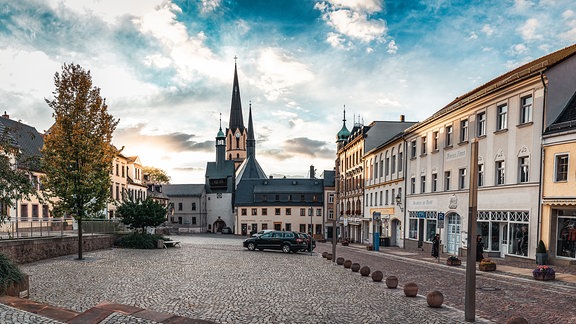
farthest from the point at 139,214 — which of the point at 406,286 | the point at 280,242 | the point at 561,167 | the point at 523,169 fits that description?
the point at 561,167

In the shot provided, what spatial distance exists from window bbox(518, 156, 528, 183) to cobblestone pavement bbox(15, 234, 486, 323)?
7.07m

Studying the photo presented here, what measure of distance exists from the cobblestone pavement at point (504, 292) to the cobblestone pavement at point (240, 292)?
32cm

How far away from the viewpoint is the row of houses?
19.1m

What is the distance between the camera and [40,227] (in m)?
20.9

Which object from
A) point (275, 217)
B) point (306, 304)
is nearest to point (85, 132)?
point (306, 304)

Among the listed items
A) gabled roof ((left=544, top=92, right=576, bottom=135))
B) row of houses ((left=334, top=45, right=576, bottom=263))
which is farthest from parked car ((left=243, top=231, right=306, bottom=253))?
gabled roof ((left=544, top=92, right=576, bottom=135))

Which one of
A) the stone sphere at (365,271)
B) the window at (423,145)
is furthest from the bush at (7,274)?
the window at (423,145)

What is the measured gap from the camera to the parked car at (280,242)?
28781 mm

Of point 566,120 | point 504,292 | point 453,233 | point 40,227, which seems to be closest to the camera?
point 504,292

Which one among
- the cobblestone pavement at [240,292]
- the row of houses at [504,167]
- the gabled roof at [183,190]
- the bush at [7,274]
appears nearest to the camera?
the bush at [7,274]

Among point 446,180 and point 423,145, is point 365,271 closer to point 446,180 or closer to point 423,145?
point 446,180

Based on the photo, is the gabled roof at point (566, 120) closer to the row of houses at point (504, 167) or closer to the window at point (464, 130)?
the row of houses at point (504, 167)

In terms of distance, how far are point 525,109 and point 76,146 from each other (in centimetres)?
2433

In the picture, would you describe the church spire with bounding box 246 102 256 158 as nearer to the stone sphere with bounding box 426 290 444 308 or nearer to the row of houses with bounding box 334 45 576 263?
the row of houses with bounding box 334 45 576 263
